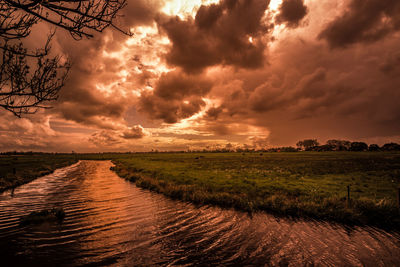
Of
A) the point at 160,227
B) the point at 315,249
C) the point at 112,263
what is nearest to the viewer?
the point at 112,263

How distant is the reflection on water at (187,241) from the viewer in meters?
7.47

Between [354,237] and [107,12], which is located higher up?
[107,12]

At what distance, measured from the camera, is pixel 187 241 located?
9008 millimetres

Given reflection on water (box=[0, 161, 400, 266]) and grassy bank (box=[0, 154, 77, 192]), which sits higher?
reflection on water (box=[0, 161, 400, 266])

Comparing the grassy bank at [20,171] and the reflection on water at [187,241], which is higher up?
the reflection on water at [187,241]

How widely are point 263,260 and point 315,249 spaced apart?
302cm

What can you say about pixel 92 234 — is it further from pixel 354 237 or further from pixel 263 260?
pixel 354 237

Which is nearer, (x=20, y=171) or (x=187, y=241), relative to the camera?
(x=187, y=241)

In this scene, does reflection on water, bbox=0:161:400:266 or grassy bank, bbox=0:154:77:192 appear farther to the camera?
grassy bank, bbox=0:154:77:192

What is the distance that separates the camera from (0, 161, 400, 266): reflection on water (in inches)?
294

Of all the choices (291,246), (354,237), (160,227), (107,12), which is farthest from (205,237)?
(107,12)

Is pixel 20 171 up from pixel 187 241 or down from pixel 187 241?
down

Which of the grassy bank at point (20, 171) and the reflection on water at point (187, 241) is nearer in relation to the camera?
the reflection on water at point (187, 241)

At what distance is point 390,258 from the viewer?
7.70 m
